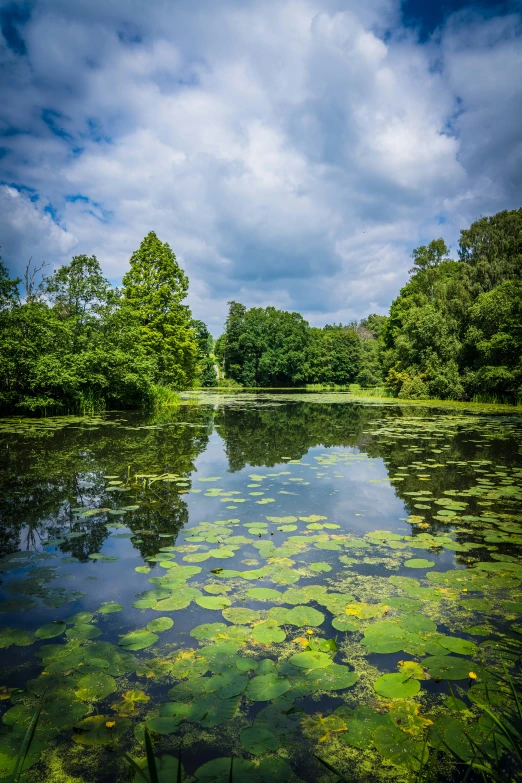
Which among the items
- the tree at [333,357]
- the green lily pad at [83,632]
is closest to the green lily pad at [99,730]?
the green lily pad at [83,632]

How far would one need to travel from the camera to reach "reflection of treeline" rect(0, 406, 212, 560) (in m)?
4.07

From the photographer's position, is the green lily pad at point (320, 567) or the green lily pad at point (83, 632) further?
the green lily pad at point (320, 567)

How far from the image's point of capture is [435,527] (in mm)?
4195

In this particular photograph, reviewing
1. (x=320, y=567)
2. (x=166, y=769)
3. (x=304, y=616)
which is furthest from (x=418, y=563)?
(x=166, y=769)

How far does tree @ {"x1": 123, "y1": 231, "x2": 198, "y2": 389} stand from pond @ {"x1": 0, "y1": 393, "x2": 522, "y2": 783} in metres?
17.2

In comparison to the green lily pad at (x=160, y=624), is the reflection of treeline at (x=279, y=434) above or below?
above

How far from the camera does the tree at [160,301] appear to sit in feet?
74.3

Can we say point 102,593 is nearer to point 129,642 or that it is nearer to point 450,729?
point 129,642

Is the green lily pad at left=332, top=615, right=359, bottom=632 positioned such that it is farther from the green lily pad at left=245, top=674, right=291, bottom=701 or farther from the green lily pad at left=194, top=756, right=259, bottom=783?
the green lily pad at left=194, top=756, right=259, bottom=783

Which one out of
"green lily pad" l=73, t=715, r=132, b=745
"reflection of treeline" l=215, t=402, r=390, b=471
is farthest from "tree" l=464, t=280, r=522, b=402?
"green lily pad" l=73, t=715, r=132, b=745

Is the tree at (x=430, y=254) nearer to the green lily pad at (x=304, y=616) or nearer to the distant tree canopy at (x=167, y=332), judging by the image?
the distant tree canopy at (x=167, y=332)

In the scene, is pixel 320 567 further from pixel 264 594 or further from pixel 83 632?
pixel 83 632

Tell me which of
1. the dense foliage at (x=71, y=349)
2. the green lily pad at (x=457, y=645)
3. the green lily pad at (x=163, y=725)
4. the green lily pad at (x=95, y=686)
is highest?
the dense foliage at (x=71, y=349)

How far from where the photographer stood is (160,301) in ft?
75.6
